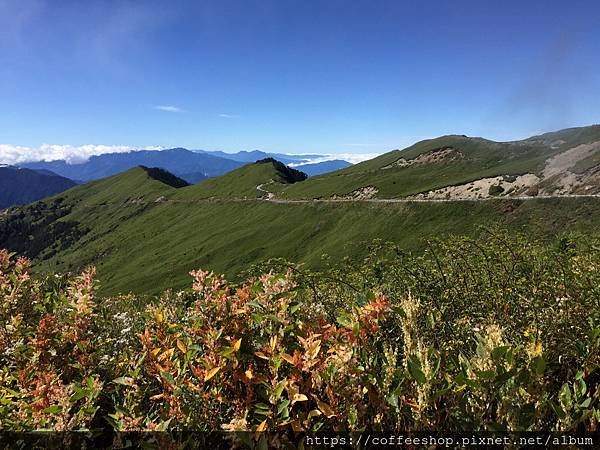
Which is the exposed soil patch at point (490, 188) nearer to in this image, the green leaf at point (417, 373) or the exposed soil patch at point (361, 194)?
the exposed soil patch at point (361, 194)

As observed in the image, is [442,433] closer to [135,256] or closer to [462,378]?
[462,378]

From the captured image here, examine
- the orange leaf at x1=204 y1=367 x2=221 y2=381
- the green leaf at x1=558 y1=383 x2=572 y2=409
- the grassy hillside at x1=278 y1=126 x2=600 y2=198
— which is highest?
the grassy hillside at x1=278 y1=126 x2=600 y2=198

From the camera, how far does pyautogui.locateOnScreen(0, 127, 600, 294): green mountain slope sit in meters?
77.8

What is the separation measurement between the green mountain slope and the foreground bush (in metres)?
53.1

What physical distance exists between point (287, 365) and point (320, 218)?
4387 inches

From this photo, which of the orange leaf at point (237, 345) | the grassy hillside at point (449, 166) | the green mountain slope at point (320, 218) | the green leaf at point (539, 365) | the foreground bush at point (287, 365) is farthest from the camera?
the grassy hillside at point (449, 166)

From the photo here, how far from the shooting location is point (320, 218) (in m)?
116

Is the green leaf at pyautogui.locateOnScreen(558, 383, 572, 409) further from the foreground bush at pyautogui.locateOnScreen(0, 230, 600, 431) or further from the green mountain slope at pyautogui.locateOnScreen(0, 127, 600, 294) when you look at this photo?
the green mountain slope at pyautogui.locateOnScreen(0, 127, 600, 294)

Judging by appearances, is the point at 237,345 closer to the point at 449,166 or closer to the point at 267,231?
the point at 267,231

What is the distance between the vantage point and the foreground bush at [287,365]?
12.3ft

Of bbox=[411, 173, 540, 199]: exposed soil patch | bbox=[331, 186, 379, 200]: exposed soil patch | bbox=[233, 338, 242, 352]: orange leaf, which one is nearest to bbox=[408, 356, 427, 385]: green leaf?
bbox=[233, 338, 242, 352]: orange leaf

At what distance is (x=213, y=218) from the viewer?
15788 cm

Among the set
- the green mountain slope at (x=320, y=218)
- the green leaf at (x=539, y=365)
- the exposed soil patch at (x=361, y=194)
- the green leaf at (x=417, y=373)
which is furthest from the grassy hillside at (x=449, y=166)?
the green leaf at (x=417, y=373)

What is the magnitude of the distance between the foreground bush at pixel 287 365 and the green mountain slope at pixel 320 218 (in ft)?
174
